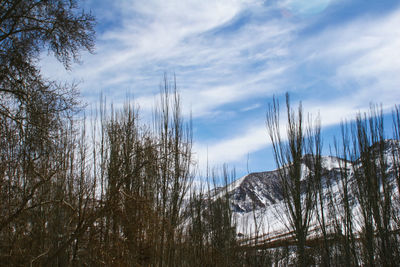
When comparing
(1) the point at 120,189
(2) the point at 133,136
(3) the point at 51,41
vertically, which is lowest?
(1) the point at 120,189

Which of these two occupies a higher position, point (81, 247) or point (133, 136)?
point (133, 136)

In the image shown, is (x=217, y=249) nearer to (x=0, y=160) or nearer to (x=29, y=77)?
(x=0, y=160)

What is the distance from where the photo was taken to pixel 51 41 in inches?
369

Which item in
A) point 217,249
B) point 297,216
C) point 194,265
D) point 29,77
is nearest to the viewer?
point 297,216

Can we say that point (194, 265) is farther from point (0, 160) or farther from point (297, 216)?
point (0, 160)

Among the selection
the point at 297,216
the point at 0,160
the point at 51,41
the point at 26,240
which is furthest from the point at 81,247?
the point at 51,41

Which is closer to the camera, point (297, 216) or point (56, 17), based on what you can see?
point (297, 216)

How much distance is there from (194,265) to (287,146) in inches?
140

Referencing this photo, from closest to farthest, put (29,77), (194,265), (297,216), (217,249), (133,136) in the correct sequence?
(297,216)
(194,265)
(133,136)
(217,249)
(29,77)

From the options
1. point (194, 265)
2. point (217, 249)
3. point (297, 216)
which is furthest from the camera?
point (217, 249)

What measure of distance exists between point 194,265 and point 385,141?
4260mm

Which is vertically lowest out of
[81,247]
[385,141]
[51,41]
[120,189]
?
[81,247]

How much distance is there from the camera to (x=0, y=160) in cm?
624

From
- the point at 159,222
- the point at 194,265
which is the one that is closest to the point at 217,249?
the point at 194,265
